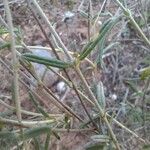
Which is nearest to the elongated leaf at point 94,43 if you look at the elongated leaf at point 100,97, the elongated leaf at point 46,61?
the elongated leaf at point 46,61

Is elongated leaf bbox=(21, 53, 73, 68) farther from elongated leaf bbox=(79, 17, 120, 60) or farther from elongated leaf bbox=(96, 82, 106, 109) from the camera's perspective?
elongated leaf bbox=(96, 82, 106, 109)

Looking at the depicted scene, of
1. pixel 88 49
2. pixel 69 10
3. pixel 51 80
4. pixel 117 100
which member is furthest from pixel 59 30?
pixel 88 49

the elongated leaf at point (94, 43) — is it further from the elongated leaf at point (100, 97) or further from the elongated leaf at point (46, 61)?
the elongated leaf at point (100, 97)

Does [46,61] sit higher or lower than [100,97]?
higher

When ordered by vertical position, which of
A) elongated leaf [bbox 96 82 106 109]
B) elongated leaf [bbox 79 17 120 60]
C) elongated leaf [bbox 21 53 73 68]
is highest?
elongated leaf [bbox 79 17 120 60]

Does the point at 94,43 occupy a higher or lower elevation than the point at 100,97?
higher

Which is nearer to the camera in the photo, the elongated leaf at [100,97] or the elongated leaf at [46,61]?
the elongated leaf at [46,61]

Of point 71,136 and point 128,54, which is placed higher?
point 128,54

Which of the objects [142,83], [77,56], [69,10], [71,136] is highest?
[77,56]

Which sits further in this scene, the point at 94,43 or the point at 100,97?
the point at 100,97

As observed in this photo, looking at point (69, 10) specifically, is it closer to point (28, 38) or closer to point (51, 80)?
point (28, 38)

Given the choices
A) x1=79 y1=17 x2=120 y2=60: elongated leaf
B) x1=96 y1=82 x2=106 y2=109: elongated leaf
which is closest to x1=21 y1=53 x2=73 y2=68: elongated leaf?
x1=79 y1=17 x2=120 y2=60: elongated leaf
